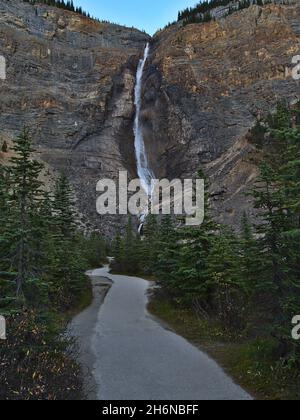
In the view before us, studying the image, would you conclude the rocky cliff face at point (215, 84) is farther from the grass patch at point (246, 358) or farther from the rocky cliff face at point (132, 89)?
the grass patch at point (246, 358)

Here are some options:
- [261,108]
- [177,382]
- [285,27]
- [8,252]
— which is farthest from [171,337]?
[285,27]

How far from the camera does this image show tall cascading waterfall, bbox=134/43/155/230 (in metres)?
77.6

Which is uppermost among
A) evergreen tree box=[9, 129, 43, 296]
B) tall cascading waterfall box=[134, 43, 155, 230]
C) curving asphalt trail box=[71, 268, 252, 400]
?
tall cascading waterfall box=[134, 43, 155, 230]

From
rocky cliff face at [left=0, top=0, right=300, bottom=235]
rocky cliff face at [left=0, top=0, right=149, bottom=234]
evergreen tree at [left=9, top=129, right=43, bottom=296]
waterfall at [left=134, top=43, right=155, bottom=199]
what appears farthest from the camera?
rocky cliff face at [left=0, top=0, right=149, bottom=234]

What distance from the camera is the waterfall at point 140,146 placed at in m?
78.5

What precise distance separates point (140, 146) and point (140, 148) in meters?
0.52

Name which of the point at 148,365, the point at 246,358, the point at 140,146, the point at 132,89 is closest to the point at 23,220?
the point at 148,365

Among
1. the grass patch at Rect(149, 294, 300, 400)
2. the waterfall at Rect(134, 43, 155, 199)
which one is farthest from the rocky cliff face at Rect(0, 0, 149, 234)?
the grass patch at Rect(149, 294, 300, 400)

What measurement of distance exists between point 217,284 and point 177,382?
Answer: 7.23 m

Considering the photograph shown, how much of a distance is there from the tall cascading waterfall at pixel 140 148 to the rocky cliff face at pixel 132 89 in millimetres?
1304

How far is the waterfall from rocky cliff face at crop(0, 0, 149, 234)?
130 centimetres

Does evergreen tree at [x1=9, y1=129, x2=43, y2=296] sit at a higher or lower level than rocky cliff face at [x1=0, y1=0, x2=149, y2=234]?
lower

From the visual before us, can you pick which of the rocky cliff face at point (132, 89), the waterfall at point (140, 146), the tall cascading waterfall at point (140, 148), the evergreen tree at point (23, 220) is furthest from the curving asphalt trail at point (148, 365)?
the waterfall at point (140, 146)

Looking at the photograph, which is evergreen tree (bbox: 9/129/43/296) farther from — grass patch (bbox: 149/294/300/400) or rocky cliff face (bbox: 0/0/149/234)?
rocky cliff face (bbox: 0/0/149/234)
